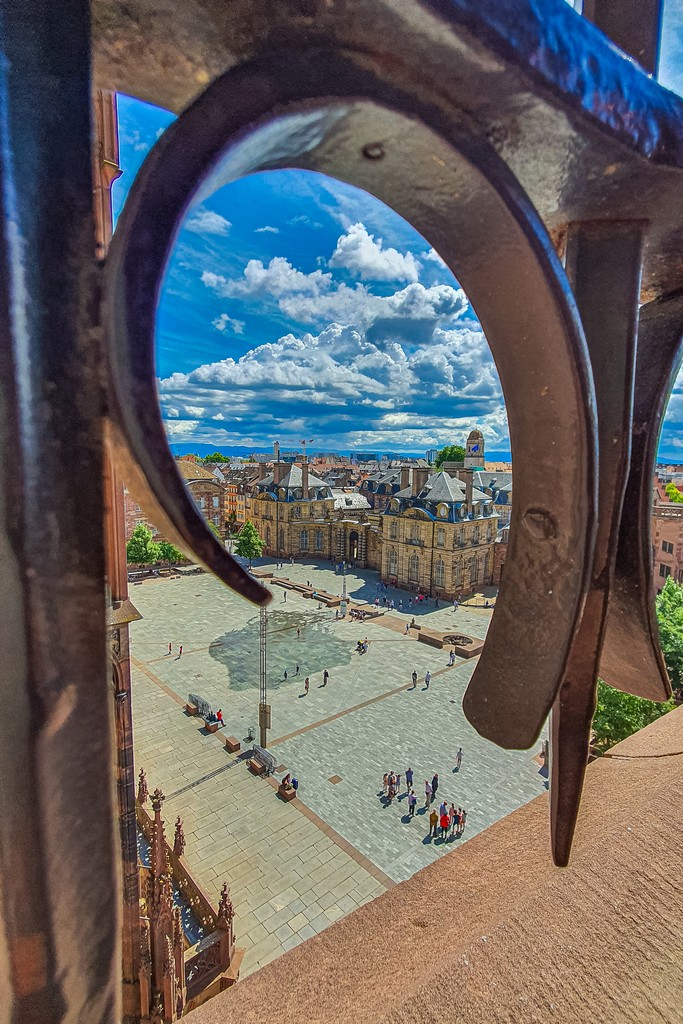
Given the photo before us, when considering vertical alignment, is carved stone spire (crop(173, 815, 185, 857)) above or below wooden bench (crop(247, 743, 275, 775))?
above

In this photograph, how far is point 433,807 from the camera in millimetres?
12062

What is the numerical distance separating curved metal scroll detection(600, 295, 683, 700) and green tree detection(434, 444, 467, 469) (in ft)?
191

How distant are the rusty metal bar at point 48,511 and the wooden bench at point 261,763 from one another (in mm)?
13283

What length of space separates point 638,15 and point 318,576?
114 ft

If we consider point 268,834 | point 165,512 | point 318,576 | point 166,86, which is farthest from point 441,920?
point 318,576

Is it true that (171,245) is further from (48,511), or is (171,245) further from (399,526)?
(399,526)

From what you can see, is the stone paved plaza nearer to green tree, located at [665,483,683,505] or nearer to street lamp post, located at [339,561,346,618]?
street lamp post, located at [339,561,346,618]

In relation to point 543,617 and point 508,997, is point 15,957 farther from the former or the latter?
point 508,997

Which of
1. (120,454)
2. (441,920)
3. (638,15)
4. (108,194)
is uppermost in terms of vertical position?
(108,194)

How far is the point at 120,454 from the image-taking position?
1000 mm

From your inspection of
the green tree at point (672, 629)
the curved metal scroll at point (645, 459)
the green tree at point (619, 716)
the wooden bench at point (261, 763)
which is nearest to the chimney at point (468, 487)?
the green tree at point (672, 629)

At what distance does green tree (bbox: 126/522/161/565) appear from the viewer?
35.8 meters

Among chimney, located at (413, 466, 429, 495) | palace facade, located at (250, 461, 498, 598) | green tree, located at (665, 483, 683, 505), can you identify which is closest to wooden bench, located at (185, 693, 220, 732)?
palace facade, located at (250, 461, 498, 598)

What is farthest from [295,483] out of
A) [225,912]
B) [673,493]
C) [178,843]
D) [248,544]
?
[225,912]
